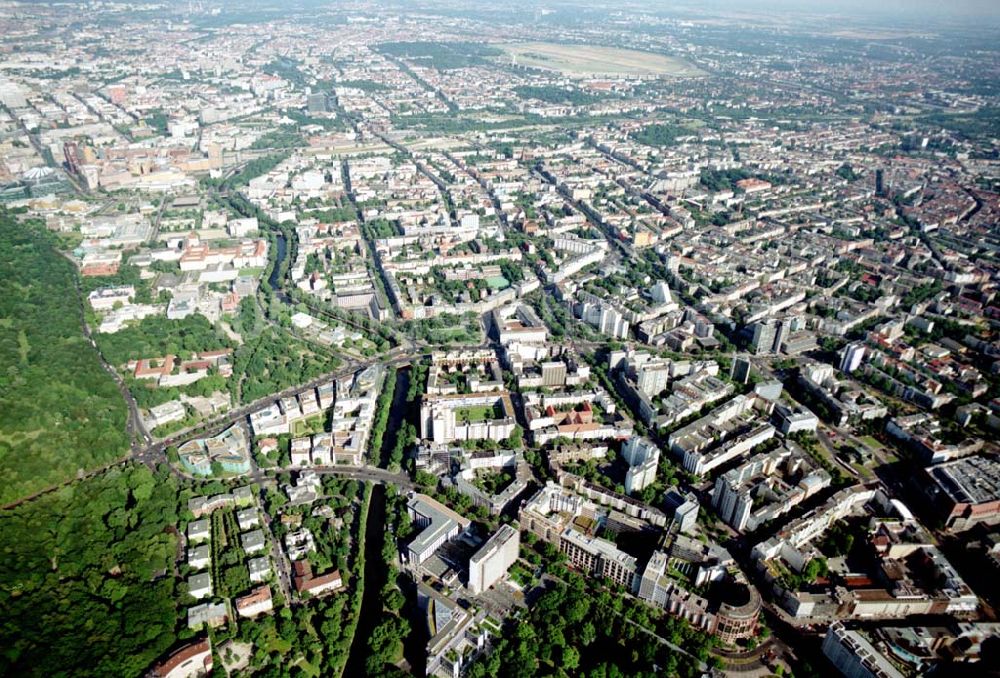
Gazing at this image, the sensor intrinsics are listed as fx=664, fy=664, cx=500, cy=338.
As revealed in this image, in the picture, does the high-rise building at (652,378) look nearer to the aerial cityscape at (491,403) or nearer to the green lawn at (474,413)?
the aerial cityscape at (491,403)

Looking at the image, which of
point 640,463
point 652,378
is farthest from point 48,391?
point 652,378

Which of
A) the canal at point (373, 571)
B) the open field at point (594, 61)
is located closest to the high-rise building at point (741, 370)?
the canal at point (373, 571)

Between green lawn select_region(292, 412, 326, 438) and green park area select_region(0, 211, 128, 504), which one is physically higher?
green park area select_region(0, 211, 128, 504)

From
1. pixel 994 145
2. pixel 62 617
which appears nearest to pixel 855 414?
pixel 62 617

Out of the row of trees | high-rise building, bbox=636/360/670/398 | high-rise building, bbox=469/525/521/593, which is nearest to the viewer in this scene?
the row of trees

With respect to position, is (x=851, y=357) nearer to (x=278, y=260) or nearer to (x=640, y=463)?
(x=640, y=463)

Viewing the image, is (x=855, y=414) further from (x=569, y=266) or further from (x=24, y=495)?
(x=24, y=495)

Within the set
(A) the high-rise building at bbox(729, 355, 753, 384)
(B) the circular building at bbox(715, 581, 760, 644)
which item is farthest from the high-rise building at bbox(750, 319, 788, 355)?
(B) the circular building at bbox(715, 581, 760, 644)

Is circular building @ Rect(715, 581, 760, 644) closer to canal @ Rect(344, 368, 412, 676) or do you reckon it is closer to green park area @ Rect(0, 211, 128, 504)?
canal @ Rect(344, 368, 412, 676)
